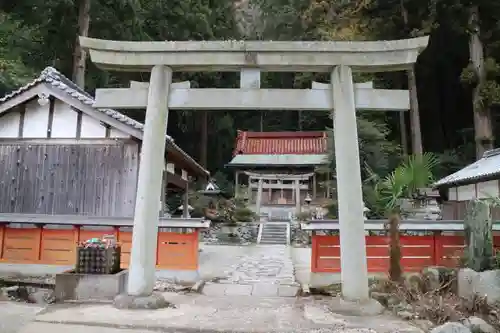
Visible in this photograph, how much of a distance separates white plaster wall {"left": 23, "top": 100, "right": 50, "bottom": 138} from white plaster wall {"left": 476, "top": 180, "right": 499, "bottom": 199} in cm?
1381

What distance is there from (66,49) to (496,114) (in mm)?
25053

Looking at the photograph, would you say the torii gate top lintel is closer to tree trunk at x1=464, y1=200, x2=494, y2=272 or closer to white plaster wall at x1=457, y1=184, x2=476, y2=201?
tree trunk at x1=464, y1=200, x2=494, y2=272

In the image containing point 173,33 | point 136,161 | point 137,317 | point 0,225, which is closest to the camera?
point 137,317

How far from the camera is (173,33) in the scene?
27.2 meters

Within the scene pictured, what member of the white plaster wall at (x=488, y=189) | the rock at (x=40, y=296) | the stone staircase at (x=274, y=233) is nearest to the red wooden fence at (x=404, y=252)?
the white plaster wall at (x=488, y=189)

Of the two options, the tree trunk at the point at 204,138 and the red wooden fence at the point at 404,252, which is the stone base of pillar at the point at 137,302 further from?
the tree trunk at the point at 204,138

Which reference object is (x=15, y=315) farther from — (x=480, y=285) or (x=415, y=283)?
(x=480, y=285)

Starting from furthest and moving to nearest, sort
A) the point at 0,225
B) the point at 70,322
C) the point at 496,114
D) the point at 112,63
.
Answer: the point at 496,114, the point at 0,225, the point at 112,63, the point at 70,322

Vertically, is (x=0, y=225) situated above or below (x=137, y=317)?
above

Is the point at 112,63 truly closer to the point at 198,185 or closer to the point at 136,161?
the point at 136,161

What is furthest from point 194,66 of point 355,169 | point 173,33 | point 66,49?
point 173,33

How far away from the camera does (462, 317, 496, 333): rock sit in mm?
5543

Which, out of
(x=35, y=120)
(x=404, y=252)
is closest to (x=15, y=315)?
(x=35, y=120)

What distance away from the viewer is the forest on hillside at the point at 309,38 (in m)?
20.0
